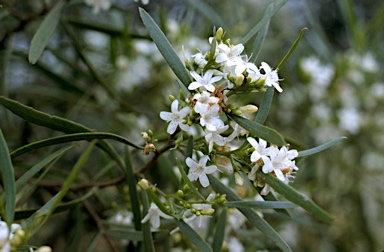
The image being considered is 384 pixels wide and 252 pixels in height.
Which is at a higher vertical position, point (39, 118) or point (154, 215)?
point (39, 118)

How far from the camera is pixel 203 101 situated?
3.01ft

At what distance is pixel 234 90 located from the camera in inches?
37.2

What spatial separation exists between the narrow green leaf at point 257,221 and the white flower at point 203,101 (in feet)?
0.63

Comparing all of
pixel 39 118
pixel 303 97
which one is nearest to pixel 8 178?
pixel 39 118

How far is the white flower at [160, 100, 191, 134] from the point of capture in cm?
94

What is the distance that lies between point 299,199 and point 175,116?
11.4 inches

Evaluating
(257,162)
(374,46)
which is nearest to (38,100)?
(257,162)

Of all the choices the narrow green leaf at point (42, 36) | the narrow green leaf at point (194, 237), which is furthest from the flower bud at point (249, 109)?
the narrow green leaf at point (42, 36)

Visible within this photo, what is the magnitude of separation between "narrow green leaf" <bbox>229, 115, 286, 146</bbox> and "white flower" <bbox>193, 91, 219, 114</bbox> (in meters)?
0.06

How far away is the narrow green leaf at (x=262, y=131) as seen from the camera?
33.1 inches

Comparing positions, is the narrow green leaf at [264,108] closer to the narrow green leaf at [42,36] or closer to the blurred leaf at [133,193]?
the blurred leaf at [133,193]

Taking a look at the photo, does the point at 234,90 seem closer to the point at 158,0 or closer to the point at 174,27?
the point at 174,27

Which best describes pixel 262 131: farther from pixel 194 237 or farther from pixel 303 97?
pixel 303 97

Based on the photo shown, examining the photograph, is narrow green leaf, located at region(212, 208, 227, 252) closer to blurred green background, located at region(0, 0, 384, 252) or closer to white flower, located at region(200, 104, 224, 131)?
white flower, located at region(200, 104, 224, 131)
